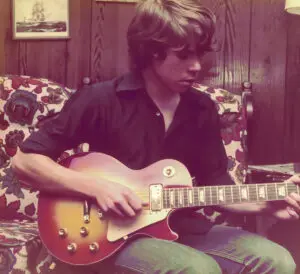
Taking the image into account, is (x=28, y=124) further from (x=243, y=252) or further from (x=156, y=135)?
(x=243, y=252)

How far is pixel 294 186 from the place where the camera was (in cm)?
123

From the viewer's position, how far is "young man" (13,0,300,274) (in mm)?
1267

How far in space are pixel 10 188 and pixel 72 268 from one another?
1.93 ft

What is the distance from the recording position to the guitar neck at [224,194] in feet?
4.05

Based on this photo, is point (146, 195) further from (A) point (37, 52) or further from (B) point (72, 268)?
(A) point (37, 52)

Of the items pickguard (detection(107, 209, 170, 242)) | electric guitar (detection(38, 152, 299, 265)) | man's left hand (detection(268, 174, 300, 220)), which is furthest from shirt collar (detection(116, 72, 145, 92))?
man's left hand (detection(268, 174, 300, 220))

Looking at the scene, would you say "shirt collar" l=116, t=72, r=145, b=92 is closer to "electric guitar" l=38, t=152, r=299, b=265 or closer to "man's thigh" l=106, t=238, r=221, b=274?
"electric guitar" l=38, t=152, r=299, b=265

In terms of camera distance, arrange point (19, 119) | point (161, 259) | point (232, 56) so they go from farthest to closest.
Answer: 1. point (232, 56)
2. point (19, 119)
3. point (161, 259)

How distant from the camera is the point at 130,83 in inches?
55.4

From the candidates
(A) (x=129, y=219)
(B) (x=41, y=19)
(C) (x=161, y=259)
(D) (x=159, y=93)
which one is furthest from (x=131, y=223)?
(B) (x=41, y=19)

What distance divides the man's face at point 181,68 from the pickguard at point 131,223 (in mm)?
351

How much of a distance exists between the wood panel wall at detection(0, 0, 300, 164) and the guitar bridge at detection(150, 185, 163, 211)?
3.29ft

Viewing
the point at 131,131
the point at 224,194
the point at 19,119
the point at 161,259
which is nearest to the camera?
the point at 161,259

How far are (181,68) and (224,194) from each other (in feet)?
1.19
